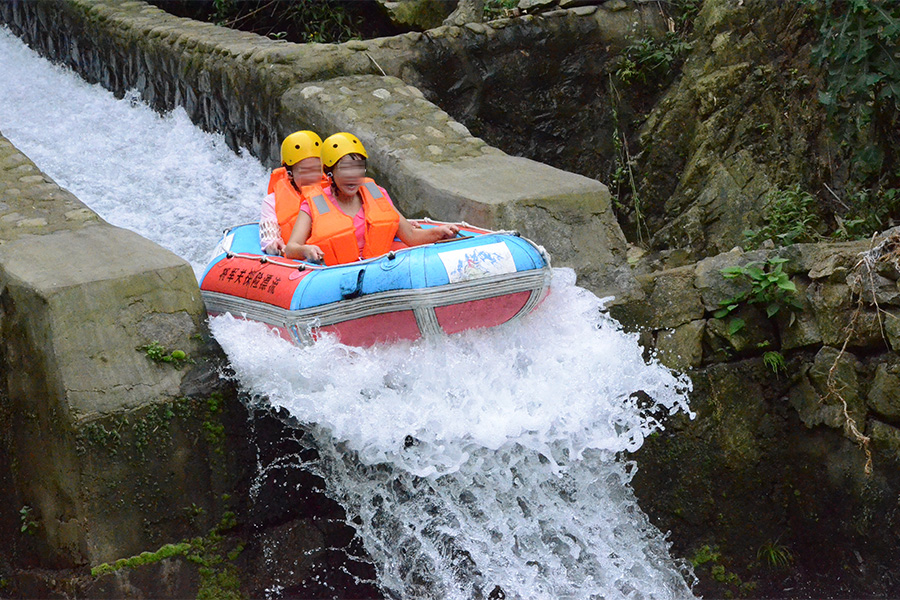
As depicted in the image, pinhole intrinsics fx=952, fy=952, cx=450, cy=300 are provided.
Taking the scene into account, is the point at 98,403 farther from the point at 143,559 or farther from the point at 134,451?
the point at 143,559

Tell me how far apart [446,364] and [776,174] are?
10.4 feet

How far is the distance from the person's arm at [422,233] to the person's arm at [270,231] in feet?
1.88

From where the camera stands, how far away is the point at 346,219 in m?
4.40

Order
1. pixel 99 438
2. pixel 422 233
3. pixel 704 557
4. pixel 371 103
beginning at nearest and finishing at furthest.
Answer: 1. pixel 99 438
2. pixel 422 233
3. pixel 704 557
4. pixel 371 103

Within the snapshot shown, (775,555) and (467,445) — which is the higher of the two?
(467,445)

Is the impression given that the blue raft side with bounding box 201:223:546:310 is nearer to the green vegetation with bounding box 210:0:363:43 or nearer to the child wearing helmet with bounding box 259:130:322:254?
the child wearing helmet with bounding box 259:130:322:254

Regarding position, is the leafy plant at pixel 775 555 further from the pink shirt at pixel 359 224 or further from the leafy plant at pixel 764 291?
the pink shirt at pixel 359 224

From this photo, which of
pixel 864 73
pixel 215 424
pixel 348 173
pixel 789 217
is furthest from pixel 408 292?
pixel 864 73

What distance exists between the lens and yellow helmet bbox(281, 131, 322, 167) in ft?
15.1

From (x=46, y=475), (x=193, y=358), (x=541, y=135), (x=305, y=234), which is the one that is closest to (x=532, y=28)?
(x=541, y=135)

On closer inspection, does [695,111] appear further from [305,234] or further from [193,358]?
[193,358]

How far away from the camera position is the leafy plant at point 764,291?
4527 mm

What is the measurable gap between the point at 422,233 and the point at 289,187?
0.69 meters

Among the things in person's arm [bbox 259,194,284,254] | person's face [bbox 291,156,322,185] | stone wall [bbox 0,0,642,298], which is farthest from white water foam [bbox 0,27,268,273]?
person's face [bbox 291,156,322,185]
